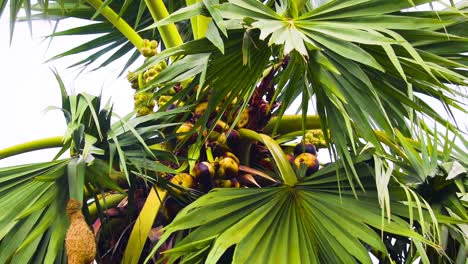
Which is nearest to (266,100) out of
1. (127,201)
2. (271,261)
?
(127,201)

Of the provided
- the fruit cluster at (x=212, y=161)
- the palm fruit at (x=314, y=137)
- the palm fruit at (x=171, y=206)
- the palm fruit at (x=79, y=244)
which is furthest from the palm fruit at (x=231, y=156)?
the palm fruit at (x=79, y=244)

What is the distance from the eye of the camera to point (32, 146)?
2629mm

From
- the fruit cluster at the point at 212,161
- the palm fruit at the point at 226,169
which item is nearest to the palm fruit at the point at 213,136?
the fruit cluster at the point at 212,161

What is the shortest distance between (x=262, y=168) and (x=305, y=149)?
183 millimetres

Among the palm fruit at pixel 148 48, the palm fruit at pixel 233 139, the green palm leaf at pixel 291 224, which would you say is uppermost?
the palm fruit at pixel 148 48

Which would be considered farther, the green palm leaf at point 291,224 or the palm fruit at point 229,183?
the palm fruit at point 229,183

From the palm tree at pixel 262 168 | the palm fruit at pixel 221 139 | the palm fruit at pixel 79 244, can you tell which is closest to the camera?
the palm fruit at pixel 79 244

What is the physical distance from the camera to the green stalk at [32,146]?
260 cm

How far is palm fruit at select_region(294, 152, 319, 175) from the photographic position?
2.63m

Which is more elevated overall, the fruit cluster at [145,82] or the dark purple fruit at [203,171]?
the fruit cluster at [145,82]

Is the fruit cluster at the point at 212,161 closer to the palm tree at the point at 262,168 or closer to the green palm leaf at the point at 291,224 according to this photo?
the palm tree at the point at 262,168

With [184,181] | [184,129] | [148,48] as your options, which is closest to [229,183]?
[184,181]

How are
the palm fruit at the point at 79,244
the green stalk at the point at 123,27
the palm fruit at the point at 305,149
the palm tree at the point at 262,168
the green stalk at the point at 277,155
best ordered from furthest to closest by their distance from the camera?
the green stalk at the point at 123,27
the palm fruit at the point at 305,149
the green stalk at the point at 277,155
the palm tree at the point at 262,168
the palm fruit at the point at 79,244

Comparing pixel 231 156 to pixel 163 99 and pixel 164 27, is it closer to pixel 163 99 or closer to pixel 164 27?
pixel 163 99
